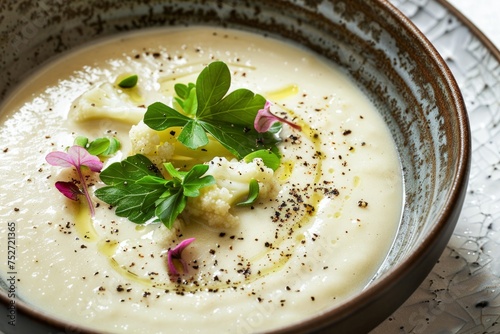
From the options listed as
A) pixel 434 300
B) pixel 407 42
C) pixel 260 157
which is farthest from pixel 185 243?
pixel 407 42

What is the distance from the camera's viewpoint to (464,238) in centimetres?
203

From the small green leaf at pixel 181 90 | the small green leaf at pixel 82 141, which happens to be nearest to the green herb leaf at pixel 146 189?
the small green leaf at pixel 82 141

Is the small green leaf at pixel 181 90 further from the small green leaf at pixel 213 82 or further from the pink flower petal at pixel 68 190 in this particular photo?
the pink flower petal at pixel 68 190

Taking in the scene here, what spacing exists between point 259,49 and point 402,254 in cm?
102

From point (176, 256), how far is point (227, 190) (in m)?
0.23

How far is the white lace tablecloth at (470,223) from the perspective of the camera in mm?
1829

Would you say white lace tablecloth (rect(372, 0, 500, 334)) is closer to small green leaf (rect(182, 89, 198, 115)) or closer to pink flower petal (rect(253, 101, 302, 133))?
pink flower petal (rect(253, 101, 302, 133))

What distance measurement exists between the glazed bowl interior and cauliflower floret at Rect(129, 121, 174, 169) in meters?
0.63

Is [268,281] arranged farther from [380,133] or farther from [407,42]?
[407,42]

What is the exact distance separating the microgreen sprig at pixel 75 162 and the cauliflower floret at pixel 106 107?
206 mm

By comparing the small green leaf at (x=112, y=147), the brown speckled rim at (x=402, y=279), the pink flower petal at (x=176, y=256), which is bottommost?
the brown speckled rim at (x=402, y=279)

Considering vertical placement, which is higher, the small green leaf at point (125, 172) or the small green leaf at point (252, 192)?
the small green leaf at point (125, 172)

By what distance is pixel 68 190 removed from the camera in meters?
1.97

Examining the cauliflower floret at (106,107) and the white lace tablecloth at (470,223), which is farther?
the cauliflower floret at (106,107)
